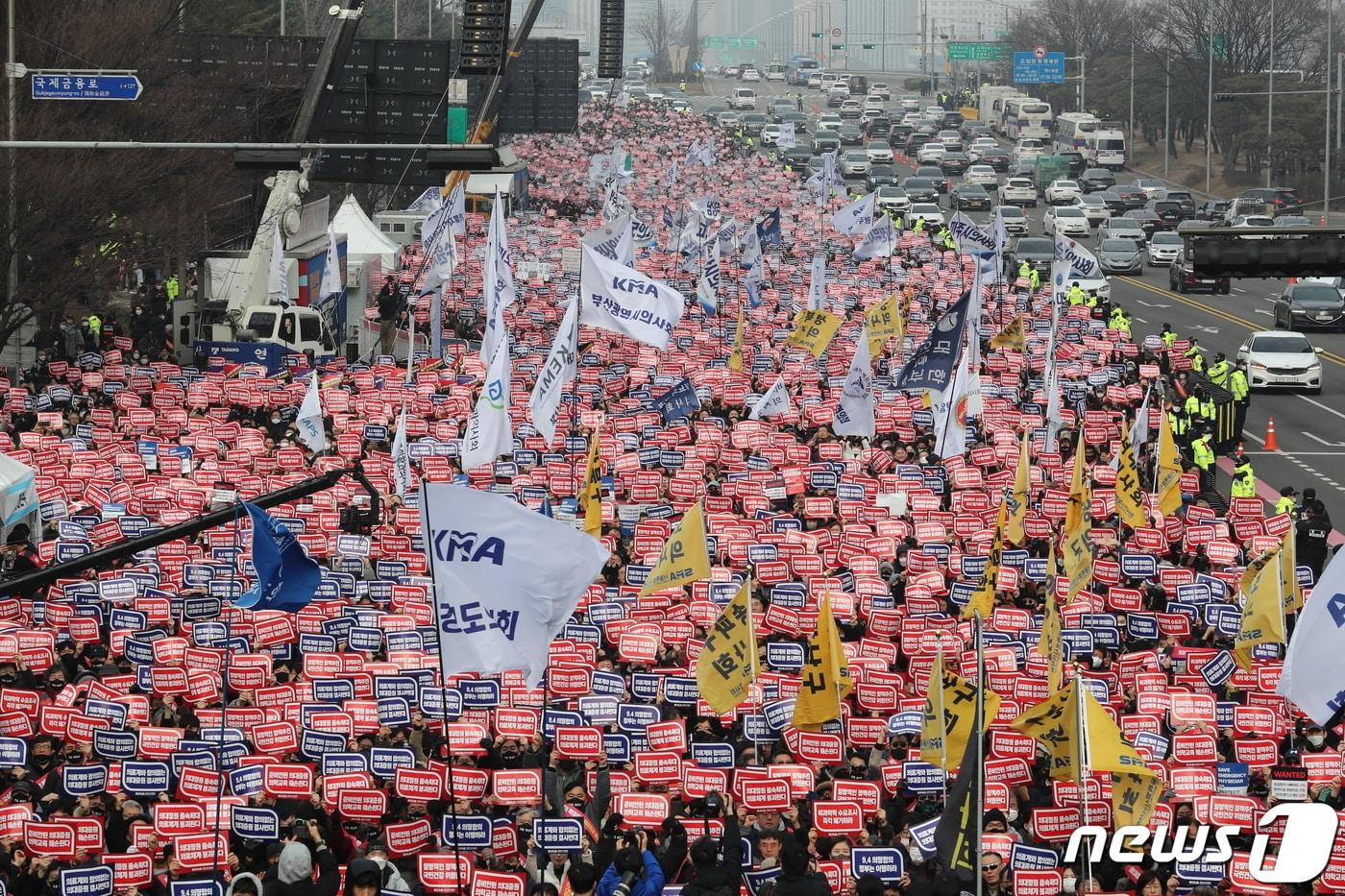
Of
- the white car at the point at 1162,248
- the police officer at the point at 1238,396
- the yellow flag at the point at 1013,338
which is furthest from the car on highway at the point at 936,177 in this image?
the police officer at the point at 1238,396

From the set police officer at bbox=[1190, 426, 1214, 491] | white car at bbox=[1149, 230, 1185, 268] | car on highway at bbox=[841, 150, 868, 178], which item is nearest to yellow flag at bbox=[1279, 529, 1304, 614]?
police officer at bbox=[1190, 426, 1214, 491]

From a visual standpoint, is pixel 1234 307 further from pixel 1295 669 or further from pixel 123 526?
pixel 1295 669

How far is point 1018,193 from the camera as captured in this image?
259ft

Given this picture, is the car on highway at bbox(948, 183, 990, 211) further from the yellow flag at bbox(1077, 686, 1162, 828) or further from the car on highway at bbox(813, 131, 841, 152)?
the yellow flag at bbox(1077, 686, 1162, 828)

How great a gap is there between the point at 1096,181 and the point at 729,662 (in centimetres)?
7178

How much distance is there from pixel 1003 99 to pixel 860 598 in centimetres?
10325

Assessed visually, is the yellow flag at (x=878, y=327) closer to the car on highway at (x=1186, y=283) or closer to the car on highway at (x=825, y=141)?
the car on highway at (x=1186, y=283)

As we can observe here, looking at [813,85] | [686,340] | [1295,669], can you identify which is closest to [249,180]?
[686,340]

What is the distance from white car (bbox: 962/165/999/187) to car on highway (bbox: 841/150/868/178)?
14.2ft

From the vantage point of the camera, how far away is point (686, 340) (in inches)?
1394

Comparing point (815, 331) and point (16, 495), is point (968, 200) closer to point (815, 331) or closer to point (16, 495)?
point (815, 331)

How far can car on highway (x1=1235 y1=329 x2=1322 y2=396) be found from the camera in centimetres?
3988

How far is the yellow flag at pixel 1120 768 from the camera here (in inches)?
524

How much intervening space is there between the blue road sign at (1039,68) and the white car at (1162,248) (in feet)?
165
